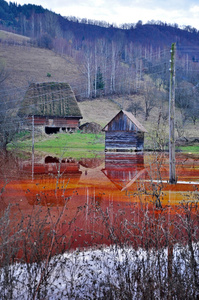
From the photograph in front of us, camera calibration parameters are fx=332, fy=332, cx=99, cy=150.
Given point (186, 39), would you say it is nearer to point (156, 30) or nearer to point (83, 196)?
point (156, 30)

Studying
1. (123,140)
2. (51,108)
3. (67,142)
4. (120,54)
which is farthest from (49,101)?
(120,54)

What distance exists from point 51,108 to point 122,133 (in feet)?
47.9

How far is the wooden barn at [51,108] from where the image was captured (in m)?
41.9

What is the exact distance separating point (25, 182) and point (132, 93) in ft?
190

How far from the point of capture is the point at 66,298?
170 inches

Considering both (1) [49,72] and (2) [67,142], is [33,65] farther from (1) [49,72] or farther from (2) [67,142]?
(2) [67,142]

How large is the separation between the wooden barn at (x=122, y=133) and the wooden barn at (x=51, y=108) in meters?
12.0

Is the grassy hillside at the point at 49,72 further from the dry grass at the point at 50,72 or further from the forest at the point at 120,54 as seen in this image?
the forest at the point at 120,54

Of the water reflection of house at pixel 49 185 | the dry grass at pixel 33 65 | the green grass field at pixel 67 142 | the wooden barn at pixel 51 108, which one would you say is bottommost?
the water reflection of house at pixel 49 185

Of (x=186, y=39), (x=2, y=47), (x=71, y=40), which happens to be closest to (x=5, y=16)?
(x=71, y=40)

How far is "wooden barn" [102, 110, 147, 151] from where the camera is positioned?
30.8 meters

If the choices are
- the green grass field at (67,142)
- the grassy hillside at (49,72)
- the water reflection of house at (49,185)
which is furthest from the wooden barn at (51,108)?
the water reflection of house at (49,185)

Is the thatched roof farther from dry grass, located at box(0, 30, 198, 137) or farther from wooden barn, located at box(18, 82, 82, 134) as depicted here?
dry grass, located at box(0, 30, 198, 137)

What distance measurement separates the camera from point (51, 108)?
42812mm
